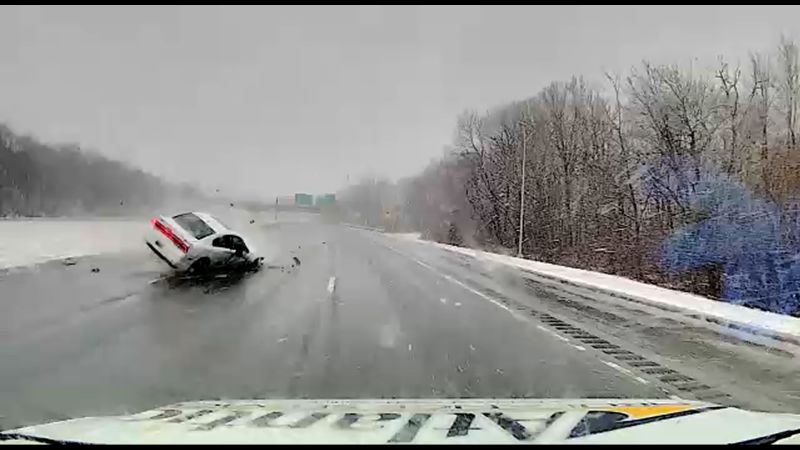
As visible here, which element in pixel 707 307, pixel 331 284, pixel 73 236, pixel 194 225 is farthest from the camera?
pixel 73 236

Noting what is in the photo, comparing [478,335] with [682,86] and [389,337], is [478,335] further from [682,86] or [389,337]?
[682,86]

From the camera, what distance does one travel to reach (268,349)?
9.72 metres

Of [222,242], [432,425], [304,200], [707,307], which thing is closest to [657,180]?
[707,307]

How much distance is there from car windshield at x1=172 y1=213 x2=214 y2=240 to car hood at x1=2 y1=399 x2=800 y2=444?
1754 cm

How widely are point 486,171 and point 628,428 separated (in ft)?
183

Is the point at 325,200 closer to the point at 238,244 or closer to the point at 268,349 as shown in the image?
the point at 238,244

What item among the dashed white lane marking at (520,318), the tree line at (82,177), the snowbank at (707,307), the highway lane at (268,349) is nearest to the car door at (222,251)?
the highway lane at (268,349)

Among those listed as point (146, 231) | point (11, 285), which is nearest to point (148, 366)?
point (11, 285)

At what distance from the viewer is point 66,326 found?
1175cm

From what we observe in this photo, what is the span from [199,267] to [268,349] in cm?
1378

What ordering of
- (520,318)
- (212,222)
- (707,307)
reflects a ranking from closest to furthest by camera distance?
1. (520,318)
2. (707,307)
3. (212,222)

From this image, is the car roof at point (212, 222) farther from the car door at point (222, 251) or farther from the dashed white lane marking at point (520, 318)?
the dashed white lane marking at point (520, 318)

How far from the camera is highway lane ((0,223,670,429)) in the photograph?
7.12 m

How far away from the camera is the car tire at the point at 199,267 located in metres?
22.5
